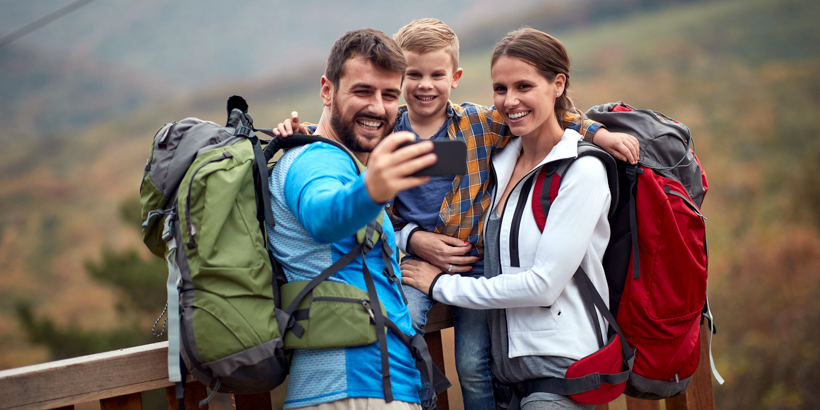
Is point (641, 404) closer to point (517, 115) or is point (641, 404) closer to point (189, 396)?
point (517, 115)

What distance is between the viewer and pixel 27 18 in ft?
16.2

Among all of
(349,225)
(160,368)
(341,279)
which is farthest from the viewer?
(160,368)

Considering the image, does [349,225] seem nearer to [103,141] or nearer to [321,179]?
[321,179]

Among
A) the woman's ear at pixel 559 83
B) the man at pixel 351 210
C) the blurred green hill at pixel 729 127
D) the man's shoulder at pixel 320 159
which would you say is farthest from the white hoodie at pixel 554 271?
the blurred green hill at pixel 729 127

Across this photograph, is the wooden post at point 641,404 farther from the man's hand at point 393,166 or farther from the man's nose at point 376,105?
the man's hand at point 393,166

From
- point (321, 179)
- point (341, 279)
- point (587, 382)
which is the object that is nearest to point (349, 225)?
point (321, 179)

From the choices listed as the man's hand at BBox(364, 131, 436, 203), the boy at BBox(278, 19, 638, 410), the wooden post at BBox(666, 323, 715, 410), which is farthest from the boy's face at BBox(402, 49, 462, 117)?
the wooden post at BBox(666, 323, 715, 410)

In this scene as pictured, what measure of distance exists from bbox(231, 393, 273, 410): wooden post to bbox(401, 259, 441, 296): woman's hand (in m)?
0.58

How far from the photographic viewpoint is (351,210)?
1028 mm

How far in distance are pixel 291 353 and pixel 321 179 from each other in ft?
1.53

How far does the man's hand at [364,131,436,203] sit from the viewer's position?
3.17ft

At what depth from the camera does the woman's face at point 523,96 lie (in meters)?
1.72

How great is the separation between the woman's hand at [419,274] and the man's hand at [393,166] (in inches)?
32.9

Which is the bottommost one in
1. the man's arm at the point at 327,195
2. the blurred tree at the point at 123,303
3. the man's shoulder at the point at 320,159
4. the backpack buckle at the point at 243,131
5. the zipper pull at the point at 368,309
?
the blurred tree at the point at 123,303
